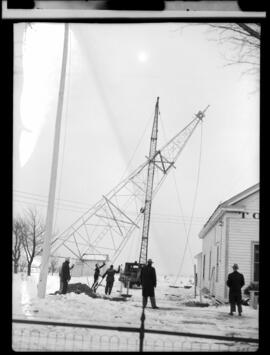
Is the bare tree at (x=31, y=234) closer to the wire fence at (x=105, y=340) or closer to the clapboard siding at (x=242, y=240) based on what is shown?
the wire fence at (x=105, y=340)

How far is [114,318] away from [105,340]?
371 mm

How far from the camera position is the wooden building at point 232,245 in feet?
26.3

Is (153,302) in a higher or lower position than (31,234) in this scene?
lower

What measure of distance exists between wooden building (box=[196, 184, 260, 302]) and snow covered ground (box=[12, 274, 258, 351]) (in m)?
1.81

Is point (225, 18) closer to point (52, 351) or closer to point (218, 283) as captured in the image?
point (52, 351)

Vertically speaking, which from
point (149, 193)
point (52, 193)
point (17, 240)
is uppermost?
point (149, 193)

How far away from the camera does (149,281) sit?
5.60 m

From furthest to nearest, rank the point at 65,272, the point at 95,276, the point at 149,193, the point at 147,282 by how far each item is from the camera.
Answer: the point at 95,276
the point at 65,272
the point at 149,193
the point at 147,282

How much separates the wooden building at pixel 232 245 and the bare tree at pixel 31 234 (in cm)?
323

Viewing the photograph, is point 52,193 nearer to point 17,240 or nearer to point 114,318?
point 17,240

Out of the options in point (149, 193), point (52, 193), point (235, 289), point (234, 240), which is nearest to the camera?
point (52, 193)

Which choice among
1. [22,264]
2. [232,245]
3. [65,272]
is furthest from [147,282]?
[232,245]

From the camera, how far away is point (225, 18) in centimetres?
418
